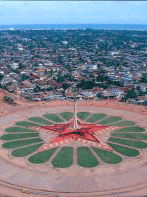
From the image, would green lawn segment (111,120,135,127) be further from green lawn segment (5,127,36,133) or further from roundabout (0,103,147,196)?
green lawn segment (5,127,36,133)

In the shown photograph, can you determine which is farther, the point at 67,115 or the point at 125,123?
the point at 67,115

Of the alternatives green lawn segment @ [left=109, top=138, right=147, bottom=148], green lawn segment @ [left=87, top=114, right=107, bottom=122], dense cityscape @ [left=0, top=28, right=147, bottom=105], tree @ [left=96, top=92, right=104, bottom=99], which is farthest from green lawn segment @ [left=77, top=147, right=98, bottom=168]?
tree @ [left=96, top=92, right=104, bottom=99]

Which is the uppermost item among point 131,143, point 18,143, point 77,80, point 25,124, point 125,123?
point 77,80

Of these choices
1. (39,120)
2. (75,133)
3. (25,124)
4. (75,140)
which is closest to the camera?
(75,140)

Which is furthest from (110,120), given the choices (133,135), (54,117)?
(54,117)

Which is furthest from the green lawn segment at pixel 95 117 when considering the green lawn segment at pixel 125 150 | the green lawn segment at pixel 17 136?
the green lawn segment at pixel 17 136

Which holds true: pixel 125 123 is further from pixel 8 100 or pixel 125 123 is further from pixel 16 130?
pixel 8 100

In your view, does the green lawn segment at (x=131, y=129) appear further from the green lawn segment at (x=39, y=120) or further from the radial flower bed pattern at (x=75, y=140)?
the green lawn segment at (x=39, y=120)
